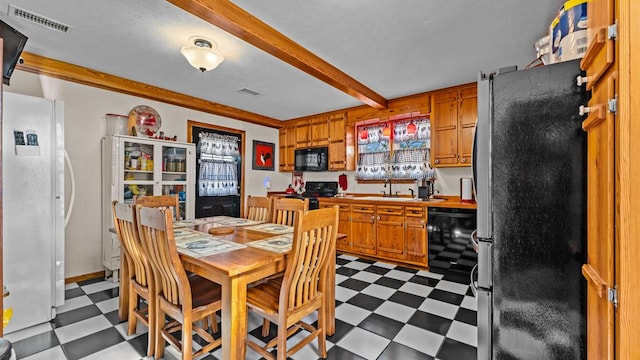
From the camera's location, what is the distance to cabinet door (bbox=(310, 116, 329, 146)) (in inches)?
191

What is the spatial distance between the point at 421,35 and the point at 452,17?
287 millimetres

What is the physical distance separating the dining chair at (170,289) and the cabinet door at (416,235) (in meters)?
2.52

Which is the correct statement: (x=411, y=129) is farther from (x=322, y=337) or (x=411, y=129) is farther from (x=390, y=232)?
(x=322, y=337)

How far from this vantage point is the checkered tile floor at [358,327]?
1.77m

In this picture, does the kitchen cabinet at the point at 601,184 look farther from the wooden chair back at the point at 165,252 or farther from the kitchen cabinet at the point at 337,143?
the kitchen cabinet at the point at 337,143

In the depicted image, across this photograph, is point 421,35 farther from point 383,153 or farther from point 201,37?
point 383,153

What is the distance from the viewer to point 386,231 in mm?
3656

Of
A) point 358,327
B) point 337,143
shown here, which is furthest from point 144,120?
point 358,327

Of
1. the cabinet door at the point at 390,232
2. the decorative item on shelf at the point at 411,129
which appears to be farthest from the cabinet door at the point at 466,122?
the cabinet door at the point at 390,232

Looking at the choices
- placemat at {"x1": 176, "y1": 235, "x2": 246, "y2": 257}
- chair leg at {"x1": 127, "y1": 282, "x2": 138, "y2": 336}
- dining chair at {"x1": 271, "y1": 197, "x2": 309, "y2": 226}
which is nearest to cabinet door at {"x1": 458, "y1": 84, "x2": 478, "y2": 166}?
dining chair at {"x1": 271, "y1": 197, "x2": 309, "y2": 226}

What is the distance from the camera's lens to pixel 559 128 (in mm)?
1090

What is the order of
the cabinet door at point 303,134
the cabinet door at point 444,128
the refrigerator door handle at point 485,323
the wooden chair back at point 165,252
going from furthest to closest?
the cabinet door at point 303,134, the cabinet door at point 444,128, the wooden chair back at point 165,252, the refrigerator door handle at point 485,323

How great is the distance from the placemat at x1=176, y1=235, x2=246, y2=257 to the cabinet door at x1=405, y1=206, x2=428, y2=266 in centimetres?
241

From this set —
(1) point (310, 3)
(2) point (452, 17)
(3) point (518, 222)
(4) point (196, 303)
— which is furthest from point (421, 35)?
(4) point (196, 303)
